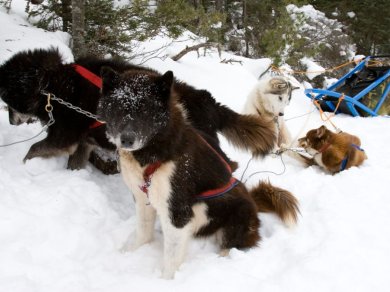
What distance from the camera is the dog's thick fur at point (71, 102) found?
3467 mm

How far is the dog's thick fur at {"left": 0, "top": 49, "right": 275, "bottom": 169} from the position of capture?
3467mm

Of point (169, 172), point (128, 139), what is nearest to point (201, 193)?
point (169, 172)

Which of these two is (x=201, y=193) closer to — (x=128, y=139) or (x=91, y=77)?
(x=128, y=139)

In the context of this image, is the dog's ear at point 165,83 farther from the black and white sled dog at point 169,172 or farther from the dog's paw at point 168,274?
the dog's paw at point 168,274

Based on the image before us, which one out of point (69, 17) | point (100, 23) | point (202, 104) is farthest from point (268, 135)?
point (69, 17)

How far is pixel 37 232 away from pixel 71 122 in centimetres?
126

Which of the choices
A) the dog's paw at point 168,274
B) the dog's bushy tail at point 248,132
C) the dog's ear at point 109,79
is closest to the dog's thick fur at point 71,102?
the dog's bushy tail at point 248,132

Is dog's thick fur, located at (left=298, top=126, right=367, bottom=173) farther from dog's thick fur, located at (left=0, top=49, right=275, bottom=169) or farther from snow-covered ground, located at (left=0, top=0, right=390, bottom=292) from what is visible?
dog's thick fur, located at (left=0, top=49, right=275, bottom=169)

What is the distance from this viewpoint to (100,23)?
6172 millimetres

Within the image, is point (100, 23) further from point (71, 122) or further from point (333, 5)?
point (333, 5)

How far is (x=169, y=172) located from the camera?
7.98 feet

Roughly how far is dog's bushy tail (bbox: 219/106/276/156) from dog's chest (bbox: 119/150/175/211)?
56.8 inches

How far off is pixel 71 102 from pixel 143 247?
1.67m

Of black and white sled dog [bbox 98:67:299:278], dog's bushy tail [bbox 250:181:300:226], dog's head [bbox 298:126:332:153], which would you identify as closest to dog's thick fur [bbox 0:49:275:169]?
dog's bushy tail [bbox 250:181:300:226]
